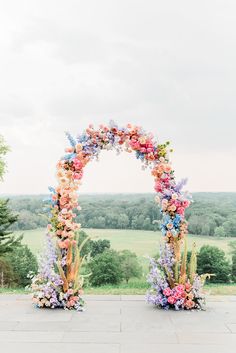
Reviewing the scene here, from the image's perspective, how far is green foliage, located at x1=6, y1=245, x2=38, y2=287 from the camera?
1827 centimetres

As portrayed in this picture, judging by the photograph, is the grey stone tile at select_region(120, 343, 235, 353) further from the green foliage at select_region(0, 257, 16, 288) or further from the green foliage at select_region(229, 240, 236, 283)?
the green foliage at select_region(0, 257, 16, 288)

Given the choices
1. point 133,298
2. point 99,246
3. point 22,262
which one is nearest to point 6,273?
point 22,262

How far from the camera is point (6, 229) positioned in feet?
76.7

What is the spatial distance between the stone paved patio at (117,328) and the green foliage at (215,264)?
609 cm

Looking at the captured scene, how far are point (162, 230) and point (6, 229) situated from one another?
56.5 feet

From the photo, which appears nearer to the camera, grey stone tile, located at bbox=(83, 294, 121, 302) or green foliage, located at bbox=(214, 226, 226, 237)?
grey stone tile, located at bbox=(83, 294, 121, 302)

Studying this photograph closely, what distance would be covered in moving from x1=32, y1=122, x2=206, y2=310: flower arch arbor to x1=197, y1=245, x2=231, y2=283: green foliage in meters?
6.52

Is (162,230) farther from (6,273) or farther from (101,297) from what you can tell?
(6,273)

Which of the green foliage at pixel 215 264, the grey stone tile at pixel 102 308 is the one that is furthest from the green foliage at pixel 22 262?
the grey stone tile at pixel 102 308

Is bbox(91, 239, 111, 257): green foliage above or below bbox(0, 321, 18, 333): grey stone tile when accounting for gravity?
above

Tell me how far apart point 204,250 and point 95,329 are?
28.7 feet

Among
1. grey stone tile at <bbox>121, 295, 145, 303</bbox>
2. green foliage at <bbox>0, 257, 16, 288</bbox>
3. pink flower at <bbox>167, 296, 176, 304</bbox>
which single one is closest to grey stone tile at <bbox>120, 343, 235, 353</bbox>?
pink flower at <bbox>167, 296, 176, 304</bbox>

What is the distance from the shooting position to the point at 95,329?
594 centimetres

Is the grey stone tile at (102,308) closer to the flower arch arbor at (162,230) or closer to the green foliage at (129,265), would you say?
the flower arch arbor at (162,230)
